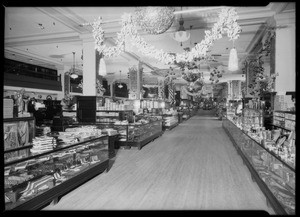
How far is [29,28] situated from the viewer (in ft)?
26.5

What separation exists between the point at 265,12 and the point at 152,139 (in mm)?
6060

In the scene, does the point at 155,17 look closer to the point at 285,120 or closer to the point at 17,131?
the point at 17,131

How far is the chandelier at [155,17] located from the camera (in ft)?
11.4

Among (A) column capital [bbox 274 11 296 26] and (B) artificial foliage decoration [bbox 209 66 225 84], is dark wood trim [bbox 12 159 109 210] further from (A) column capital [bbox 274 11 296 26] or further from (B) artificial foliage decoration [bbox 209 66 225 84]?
(B) artificial foliage decoration [bbox 209 66 225 84]

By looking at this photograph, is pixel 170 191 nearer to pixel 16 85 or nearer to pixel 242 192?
pixel 242 192

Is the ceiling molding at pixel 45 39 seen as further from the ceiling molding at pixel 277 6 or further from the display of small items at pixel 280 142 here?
the display of small items at pixel 280 142

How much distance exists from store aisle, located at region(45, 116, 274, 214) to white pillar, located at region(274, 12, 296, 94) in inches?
95.2

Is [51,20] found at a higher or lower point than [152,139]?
higher

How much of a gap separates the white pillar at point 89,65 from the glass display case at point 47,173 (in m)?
3.69

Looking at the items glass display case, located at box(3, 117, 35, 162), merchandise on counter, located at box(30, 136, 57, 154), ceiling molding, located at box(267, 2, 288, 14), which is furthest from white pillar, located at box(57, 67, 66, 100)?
ceiling molding, located at box(267, 2, 288, 14)

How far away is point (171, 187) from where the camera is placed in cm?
436

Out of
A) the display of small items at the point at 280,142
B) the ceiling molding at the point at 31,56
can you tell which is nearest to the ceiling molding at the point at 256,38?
the display of small items at the point at 280,142

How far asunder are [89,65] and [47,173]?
522cm
